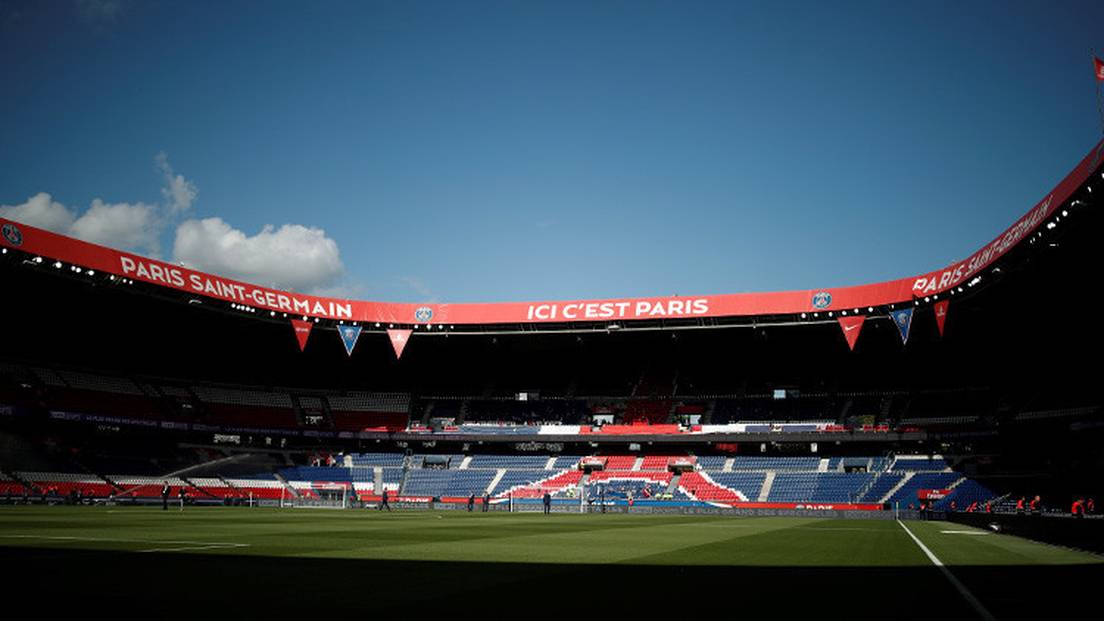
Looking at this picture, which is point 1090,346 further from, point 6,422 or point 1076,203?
point 6,422

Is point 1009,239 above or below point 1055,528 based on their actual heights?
above

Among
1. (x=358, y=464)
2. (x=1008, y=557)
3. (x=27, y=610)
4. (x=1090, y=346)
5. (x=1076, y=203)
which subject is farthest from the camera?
(x=358, y=464)

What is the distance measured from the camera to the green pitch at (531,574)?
8.12m

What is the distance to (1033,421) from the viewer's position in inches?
1877

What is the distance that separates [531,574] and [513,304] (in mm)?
46530

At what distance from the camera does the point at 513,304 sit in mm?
57438

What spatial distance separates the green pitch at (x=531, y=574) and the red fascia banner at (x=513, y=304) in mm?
22931

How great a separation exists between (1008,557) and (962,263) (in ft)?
95.3

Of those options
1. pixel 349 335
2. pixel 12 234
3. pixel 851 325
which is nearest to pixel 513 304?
pixel 349 335

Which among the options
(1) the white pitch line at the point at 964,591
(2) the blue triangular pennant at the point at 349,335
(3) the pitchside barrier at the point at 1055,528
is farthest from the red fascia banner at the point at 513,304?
(1) the white pitch line at the point at 964,591

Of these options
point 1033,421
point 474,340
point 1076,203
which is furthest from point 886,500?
point 474,340

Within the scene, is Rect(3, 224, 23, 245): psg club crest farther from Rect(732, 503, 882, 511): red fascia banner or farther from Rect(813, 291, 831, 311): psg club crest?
Rect(813, 291, 831, 311): psg club crest

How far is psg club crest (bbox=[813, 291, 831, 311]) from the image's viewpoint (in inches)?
1982

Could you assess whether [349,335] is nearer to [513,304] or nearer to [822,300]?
[513,304]
